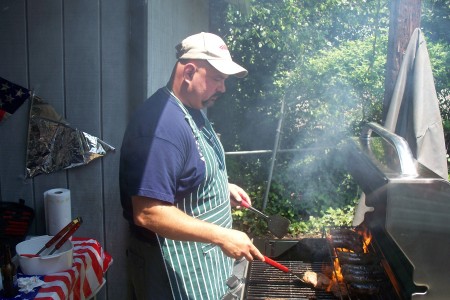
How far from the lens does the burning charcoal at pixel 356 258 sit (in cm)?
300

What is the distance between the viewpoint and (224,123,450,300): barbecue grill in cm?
188

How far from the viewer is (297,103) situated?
24.6ft

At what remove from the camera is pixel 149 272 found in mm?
2352

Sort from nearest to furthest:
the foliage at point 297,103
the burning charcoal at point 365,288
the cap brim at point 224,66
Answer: the cap brim at point 224,66 < the burning charcoal at point 365,288 < the foliage at point 297,103

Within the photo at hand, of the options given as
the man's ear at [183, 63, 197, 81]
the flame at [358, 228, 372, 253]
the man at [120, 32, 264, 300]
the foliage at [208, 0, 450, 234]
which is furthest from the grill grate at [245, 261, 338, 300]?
the foliage at [208, 0, 450, 234]

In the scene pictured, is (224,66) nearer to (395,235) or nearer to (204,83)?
(204,83)

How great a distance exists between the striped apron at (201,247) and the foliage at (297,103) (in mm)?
4305

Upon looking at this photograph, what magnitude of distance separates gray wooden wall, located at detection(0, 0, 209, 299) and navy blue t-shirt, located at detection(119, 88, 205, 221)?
116 centimetres

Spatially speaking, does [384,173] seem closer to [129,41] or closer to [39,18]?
[129,41]

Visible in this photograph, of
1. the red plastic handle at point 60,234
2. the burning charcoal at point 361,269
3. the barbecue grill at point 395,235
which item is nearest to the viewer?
the barbecue grill at point 395,235

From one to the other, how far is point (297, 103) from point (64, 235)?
220 inches

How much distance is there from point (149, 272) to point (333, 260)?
1.53 metres

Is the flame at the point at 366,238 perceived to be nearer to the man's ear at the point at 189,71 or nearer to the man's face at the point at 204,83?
the man's face at the point at 204,83

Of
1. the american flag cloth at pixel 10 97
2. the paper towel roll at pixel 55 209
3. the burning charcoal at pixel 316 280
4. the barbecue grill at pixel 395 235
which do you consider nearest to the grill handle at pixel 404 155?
the barbecue grill at pixel 395 235
